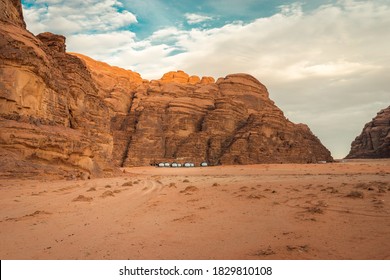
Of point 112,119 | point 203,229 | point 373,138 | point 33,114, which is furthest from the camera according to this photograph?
point 373,138

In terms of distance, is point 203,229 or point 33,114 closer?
point 203,229

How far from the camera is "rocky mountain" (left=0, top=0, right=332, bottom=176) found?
17.0m

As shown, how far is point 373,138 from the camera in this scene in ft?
334

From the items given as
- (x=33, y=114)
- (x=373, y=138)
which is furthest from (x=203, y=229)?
(x=373, y=138)

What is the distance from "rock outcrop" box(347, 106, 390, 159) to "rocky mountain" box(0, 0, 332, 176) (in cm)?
3077

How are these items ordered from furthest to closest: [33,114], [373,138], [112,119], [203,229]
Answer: [373,138]
[112,119]
[33,114]
[203,229]

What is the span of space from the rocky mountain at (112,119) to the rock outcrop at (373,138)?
30.8 meters

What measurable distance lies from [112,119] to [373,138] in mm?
94185

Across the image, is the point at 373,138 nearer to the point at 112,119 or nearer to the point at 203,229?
the point at 112,119

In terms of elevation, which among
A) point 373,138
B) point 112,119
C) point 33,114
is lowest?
point 33,114

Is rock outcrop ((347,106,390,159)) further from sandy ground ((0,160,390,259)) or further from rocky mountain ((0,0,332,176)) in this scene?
sandy ground ((0,160,390,259))

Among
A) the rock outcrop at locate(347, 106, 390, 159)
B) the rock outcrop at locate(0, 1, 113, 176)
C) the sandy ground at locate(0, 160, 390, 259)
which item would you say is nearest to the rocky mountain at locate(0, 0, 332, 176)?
the rock outcrop at locate(0, 1, 113, 176)

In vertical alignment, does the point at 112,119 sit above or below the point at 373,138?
above

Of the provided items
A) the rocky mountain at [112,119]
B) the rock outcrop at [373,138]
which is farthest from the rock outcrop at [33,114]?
the rock outcrop at [373,138]
